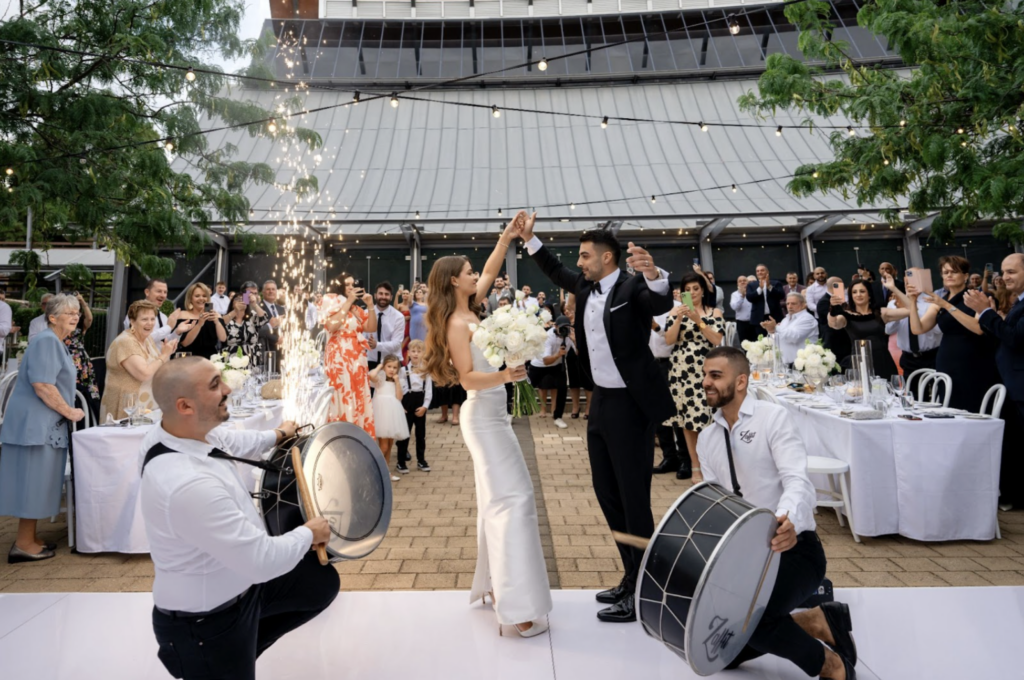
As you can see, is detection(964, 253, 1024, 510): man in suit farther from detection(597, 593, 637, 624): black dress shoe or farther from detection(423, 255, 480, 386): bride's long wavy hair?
detection(423, 255, 480, 386): bride's long wavy hair

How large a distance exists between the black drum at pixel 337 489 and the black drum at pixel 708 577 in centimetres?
107

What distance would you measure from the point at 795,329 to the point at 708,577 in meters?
5.28

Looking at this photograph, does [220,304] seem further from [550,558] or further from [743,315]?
[743,315]

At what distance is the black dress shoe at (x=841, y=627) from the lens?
8.09 feet

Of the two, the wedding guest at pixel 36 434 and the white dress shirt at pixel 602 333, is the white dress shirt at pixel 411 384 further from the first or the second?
the white dress shirt at pixel 602 333

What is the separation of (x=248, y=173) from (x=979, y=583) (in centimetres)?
1018

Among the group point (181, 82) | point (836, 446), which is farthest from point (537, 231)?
point (836, 446)

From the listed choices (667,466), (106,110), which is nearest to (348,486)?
(667,466)

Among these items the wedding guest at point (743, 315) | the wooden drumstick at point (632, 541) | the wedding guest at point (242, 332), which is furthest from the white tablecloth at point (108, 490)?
the wedding guest at point (743, 315)

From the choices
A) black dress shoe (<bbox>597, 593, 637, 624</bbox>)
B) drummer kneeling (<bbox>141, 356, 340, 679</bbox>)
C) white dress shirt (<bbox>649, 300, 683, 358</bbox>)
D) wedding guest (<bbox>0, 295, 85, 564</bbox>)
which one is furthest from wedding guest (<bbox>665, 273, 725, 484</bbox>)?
wedding guest (<bbox>0, 295, 85, 564</bbox>)

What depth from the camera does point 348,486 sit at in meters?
2.47

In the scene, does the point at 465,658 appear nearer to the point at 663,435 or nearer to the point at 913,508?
the point at 913,508

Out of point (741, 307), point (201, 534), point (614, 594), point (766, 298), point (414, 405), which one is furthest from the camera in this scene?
point (741, 307)

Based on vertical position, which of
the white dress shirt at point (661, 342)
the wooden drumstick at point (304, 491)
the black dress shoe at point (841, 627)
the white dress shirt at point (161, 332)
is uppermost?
the white dress shirt at point (161, 332)
